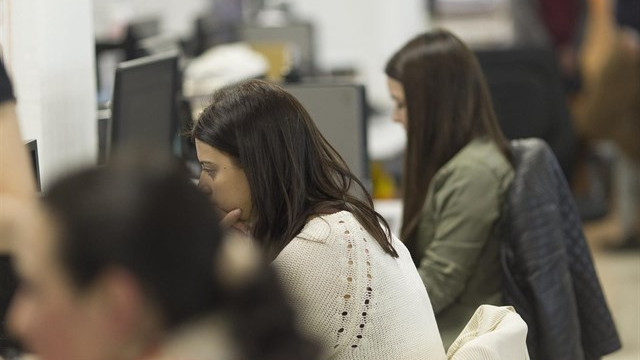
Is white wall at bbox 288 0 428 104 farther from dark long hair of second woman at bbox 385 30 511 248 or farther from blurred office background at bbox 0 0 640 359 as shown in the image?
dark long hair of second woman at bbox 385 30 511 248

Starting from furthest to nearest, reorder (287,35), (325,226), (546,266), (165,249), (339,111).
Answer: (287,35), (339,111), (546,266), (325,226), (165,249)

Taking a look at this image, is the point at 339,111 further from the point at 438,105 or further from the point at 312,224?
the point at 312,224

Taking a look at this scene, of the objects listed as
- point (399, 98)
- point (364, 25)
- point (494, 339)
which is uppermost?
point (399, 98)

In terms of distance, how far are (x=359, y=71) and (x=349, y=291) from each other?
14.9 feet

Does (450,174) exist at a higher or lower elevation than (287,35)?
higher

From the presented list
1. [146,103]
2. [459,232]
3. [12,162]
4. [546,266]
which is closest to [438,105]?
[459,232]

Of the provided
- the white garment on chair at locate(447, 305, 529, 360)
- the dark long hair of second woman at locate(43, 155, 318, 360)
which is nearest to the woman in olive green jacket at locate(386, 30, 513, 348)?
the white garment on chair at locate(447, 305, 529, 360)

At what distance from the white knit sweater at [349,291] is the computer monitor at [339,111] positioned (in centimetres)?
149

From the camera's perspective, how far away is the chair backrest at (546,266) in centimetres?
245

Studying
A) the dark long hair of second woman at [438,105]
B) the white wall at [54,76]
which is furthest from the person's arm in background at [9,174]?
the dark long hair of second woman at [438,105]

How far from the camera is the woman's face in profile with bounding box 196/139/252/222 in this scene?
1881mm

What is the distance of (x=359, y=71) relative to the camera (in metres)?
6.27

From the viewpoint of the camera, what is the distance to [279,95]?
1.90 meters

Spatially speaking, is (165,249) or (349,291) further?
(349,291)
